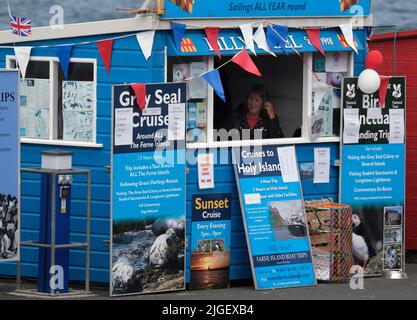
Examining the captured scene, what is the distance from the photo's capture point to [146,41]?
13430 millimetres

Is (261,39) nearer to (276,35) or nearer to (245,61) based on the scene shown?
(276,35)

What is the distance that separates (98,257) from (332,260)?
2420 mm

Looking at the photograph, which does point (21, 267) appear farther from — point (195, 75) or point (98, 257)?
point (195, 75)

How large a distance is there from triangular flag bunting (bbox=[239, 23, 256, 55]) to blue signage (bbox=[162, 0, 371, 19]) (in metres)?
0.11

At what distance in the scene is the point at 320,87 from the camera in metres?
14.7

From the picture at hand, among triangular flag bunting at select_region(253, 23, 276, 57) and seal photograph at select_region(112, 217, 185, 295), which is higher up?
triangular flag bunting at select_region(253, 23, 276, 57)

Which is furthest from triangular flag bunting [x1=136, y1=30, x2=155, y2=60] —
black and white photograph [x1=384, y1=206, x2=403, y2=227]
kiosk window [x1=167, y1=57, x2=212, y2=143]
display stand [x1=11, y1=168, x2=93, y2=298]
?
black and white photograph [x1=384, y1=206, x2=403, y2=227]

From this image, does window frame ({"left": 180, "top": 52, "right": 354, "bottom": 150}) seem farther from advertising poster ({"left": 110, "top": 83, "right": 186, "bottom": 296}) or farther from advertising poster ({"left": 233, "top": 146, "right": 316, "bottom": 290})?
advertising poster ({"left": 110, "top": 83, "right": 186, "bottom": 296})

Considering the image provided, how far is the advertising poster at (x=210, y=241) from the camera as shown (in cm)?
1382

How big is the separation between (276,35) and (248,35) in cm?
32

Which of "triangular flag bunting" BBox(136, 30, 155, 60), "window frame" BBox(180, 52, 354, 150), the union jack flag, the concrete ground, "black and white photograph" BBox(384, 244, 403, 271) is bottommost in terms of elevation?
the concrete ground

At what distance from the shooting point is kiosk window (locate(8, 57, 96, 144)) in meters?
13.7
